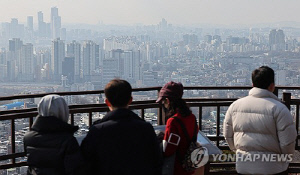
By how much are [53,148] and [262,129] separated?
1.71m

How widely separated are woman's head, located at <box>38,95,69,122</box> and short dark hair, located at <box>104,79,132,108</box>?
329 mm

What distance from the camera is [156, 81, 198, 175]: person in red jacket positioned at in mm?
3607

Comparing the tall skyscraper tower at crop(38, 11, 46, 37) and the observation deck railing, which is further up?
the tall skyscraper tower at crop(38, 11, 46, 37)

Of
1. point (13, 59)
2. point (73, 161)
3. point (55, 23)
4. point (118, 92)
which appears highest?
point (55, 23)

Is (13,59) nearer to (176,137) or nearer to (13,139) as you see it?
(13,139)

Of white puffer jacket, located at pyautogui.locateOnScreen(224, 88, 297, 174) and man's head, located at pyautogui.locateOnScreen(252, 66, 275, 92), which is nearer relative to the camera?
white puffer jacket, located at pyautogui.locateOnScreen(224, 88, 297, 174)

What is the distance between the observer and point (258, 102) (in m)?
3.97

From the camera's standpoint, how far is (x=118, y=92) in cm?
319

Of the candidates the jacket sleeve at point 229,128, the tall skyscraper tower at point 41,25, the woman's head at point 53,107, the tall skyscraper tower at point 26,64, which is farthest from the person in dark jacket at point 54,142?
the tall skyscraper tower at point 41,25

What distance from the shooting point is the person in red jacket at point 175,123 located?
3607mm

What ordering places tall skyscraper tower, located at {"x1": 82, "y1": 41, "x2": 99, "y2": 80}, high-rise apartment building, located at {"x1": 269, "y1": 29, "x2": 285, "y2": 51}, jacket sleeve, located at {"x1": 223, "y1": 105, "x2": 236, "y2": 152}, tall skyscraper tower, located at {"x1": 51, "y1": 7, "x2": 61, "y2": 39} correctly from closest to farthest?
jacket sleeve, located at {"x1": 223, "y1": 105, "x2": 236, "y2": 152} < high-rise apartment building, located at {"x1": 269, "y1": 29, "x2": 285, "y2": 51} < tall skyscraper tower, located at {"x1": 82, "y1": 41, "x2": 99, "y2": 80} < tall skyscraper tower, located at {"x1": 51, "y1": 7, "x2": 61, "y2": 39}

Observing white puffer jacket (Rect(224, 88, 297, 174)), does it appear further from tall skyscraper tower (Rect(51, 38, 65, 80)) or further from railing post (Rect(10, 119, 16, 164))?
tall skyscraper tower (Rect(51, 38, 65, 80))

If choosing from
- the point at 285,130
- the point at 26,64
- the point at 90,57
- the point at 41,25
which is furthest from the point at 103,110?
the point at 41,25

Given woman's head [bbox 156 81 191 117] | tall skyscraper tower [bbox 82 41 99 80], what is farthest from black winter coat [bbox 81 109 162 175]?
tall skyscraper tower [bbox 82 41 99 80]
